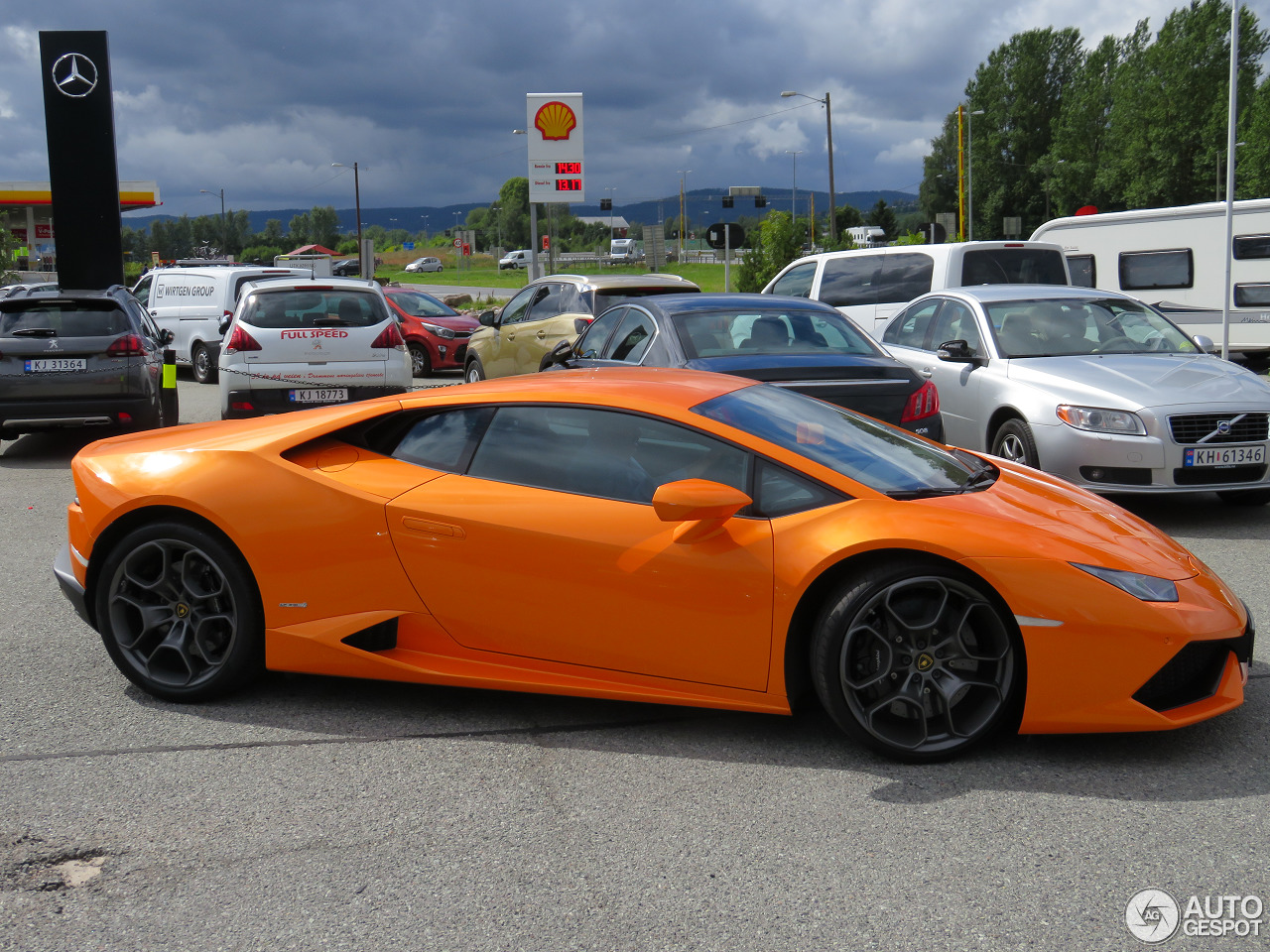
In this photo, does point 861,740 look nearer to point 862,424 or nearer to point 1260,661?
point 862,424

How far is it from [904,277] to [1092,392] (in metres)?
6.03

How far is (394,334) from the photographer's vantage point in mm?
12102

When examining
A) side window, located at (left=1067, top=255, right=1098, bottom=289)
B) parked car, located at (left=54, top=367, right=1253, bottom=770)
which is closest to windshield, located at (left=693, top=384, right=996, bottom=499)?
parked car, located at (left=54, top=367, right=1253, bottom=770)

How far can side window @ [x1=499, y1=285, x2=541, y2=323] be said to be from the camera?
14263 millimetres

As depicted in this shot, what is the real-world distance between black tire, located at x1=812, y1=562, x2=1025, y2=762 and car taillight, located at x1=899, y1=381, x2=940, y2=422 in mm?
3725

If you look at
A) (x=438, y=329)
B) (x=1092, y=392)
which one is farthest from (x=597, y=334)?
(x=438, y=329)

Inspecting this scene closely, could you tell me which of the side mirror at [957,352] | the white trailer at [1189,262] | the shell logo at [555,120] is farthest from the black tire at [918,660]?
the shell logo at [555,120]

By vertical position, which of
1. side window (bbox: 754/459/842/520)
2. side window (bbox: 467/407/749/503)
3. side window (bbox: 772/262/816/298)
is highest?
side window (bbox: 772/262/816/298)

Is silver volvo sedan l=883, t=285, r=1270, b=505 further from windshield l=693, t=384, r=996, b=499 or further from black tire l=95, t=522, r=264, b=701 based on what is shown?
black tire l=95, t=522, r=264, b=701

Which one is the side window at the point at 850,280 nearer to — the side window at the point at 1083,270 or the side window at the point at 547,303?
the side window at the point at 547,303

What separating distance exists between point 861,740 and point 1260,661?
2029 millimetres

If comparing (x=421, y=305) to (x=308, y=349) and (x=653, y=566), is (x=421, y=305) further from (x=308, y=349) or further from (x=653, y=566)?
(x=653, y=566)

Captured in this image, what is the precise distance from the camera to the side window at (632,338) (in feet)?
27.0

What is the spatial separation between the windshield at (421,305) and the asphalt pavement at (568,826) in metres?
16.6
